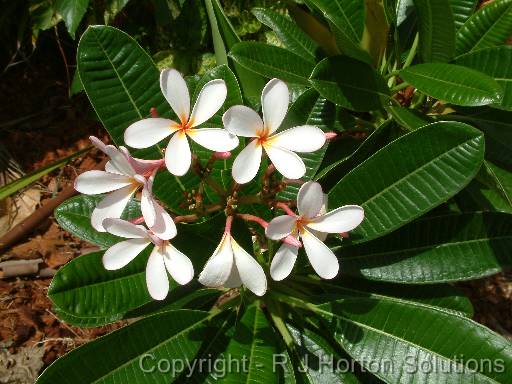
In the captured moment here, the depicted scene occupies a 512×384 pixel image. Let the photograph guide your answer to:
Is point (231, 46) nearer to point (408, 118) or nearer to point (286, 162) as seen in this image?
point (408, 118)

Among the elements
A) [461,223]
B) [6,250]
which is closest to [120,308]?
[461,223]

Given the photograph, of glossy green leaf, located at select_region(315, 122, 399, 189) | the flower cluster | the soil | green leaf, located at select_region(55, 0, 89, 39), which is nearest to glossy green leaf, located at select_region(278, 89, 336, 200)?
glossy green leaf, located at select_region(315, 122, 399, 189)

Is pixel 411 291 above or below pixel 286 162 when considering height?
below

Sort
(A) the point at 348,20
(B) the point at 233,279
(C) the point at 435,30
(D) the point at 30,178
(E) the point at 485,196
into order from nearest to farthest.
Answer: (B) the point at 233,279, (C) the point at 435,30, (A) the point at 348,20, (E) the point at 485,196, (D) the point at 30,178

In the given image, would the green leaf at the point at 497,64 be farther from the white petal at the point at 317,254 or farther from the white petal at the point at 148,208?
the white petal at the point at 148,208

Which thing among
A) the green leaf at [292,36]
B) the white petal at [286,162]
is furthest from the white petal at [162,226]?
the green leaf at [292,36]

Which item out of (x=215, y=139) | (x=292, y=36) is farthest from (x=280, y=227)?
(x=292, y=36)
